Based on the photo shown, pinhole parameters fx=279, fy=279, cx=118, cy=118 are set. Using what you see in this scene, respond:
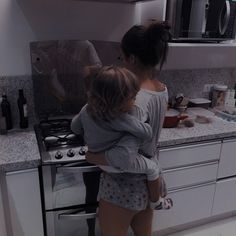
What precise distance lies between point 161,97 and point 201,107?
1.25 metres

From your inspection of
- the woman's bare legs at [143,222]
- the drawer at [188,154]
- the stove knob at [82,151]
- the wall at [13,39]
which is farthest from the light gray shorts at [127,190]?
the wall at [13,39]

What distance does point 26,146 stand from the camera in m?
1.47

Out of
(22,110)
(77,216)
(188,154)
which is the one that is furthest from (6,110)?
(188,154)

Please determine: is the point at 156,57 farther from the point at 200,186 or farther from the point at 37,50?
the point at 200,186

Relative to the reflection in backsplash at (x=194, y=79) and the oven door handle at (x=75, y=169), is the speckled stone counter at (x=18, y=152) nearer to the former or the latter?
the oven door handle at (x=75, y=169)

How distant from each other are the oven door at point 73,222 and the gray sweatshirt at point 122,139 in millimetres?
484

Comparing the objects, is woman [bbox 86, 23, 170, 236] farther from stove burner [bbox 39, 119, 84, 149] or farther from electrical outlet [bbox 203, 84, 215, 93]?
electrical outlet [bbox 203, 84, 215, 93]

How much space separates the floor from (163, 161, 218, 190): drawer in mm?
432

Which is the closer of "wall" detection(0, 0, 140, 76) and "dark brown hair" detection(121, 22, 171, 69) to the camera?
"dark brown hair" detection(121, 22, 171, 69)

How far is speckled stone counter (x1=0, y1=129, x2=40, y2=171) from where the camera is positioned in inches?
51.7

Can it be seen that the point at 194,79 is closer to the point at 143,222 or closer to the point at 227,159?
the point at 227,159

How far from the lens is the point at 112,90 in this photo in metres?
1.02

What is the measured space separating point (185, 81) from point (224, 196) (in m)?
0.93

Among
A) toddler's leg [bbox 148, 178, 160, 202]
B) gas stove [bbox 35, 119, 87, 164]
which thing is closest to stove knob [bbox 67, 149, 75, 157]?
gas stove [bbox 35, 119, 87, 164]
